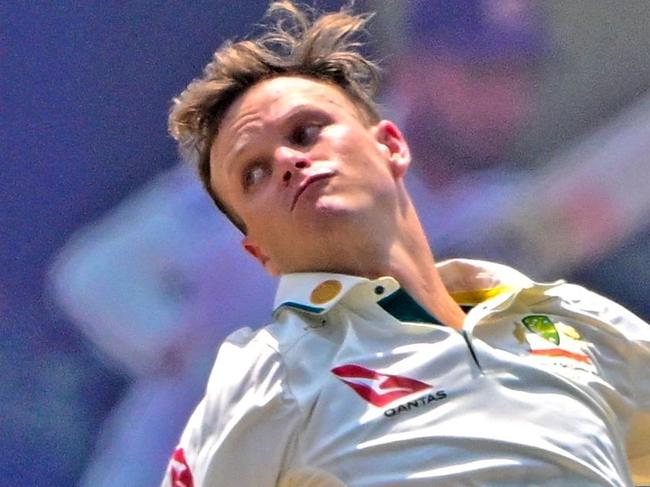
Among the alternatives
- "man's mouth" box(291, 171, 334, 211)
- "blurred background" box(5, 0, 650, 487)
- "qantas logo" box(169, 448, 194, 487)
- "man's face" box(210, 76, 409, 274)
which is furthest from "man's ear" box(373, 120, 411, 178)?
"qantas logo" box(169, 448, 194, 487)

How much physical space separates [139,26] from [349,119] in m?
0.40

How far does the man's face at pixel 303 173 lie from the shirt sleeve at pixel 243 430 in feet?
0.44

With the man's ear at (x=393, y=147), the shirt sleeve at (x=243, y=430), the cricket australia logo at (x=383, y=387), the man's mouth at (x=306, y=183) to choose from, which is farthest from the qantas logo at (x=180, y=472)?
the man's ear at (x=393, y=147)

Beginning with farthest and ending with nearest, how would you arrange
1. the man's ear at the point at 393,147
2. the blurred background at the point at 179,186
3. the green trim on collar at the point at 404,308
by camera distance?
1. the blurred background at the point at 179,186
2. the man's ear at the point at 393,147
3. the green trim on collar at the point at 404,308

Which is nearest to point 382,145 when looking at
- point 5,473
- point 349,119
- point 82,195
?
point 349,119

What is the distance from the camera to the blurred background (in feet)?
4.20

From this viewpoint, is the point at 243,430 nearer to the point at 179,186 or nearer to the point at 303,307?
the point at 303,307

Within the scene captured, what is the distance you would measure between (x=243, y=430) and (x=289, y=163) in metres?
0.27

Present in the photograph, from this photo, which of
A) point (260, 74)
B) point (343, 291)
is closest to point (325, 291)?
point (343, 291)

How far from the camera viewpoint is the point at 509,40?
141 cm

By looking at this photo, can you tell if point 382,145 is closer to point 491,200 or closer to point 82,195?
point 491,200

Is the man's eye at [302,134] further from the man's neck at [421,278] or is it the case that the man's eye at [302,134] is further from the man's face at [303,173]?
the man's neck at [421,278]

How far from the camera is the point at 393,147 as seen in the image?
3.74 ft

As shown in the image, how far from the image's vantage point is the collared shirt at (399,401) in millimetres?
887
